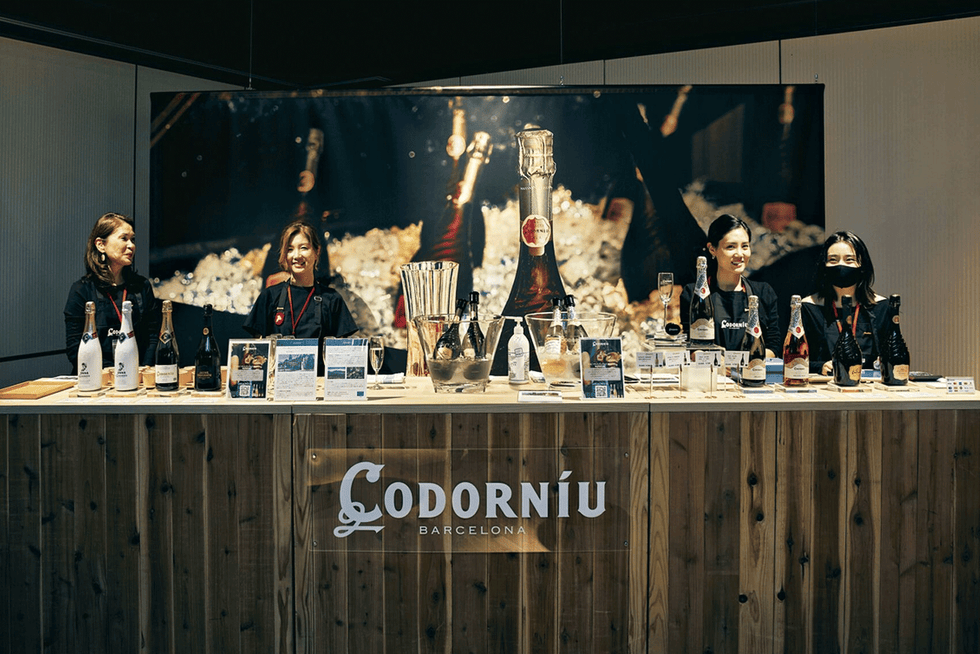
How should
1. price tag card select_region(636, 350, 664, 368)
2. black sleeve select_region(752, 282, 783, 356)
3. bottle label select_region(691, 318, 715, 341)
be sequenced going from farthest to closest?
black sleeve select_region(752, 282, 783, 356) < bottle label select_region(691, 318, 715, 341) < price tag card select_region(636, 350, 664, 368)

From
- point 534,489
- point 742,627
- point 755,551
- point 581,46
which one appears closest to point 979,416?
point 755,551

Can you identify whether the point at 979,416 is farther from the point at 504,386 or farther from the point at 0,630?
the point at 0,630

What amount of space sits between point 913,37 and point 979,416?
291 centimetres

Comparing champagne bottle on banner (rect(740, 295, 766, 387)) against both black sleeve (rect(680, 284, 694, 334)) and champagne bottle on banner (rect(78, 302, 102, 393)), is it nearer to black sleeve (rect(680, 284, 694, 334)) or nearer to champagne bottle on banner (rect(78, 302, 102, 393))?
black sleeve (rect(680, 284, 694, 334))

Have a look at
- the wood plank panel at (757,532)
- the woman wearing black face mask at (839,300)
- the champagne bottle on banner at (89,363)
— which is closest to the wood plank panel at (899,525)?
the wood plank panel at (757,532)

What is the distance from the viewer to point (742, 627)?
209cm

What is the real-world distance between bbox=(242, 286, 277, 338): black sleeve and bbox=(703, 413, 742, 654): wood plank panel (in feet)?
9.17

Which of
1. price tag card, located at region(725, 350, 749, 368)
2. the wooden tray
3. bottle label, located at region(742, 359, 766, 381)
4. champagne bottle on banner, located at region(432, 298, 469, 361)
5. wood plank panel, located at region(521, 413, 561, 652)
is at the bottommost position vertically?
wood plank panel, located at region(521, 413, 561, 652)

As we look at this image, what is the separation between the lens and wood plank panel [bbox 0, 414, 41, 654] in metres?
2.07

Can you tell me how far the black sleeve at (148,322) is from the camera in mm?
3861

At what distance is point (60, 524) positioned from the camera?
6.84 feet

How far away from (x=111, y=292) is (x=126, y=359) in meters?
1.81

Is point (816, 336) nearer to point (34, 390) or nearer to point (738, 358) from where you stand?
point (738, 358)

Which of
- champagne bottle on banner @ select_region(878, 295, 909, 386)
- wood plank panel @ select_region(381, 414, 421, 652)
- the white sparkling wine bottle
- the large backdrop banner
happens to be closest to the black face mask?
the large backdrop banner
